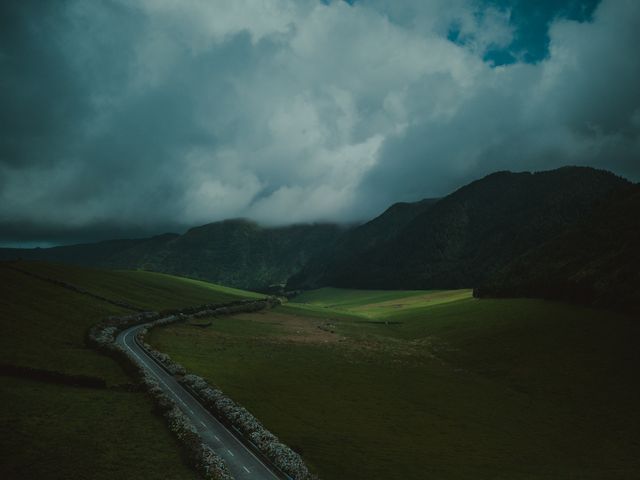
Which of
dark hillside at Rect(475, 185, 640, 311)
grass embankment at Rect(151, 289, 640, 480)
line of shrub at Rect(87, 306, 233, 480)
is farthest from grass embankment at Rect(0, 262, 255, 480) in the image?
dark hillside at Rect(475, 185, 640, 311)

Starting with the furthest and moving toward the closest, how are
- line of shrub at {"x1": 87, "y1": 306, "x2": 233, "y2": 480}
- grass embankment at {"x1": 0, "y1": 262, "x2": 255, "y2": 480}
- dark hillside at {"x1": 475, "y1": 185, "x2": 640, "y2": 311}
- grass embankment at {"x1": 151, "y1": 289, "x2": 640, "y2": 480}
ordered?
dark hillside at {"x1": 475, "y1": 185, "x2": 640, "y2": 311}, grass embankment at {"x1": 151, "y1": 289, "x2": 640, "y2": 480}, line of shrub at {"x1": 87, "y1": 306, "x2": 233, "y2": 480}, grass embankment at {"x1": 0, "y1": 262, "x2": 255, "y2": 480}

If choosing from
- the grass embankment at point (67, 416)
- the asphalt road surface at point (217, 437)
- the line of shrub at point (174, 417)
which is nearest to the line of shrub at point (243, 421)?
the asphalt road surface at point (217, 437)

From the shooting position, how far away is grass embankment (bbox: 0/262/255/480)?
31.3 m

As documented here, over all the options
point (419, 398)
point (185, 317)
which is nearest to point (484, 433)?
point (419, 398)

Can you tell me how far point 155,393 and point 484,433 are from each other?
43128mm

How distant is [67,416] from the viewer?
40.0 meters

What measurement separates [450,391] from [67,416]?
190ft

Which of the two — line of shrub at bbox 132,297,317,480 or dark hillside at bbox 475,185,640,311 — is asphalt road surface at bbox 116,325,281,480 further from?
dark hillside at bbox 475,185,640,311

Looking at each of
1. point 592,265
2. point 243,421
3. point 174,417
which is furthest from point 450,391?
point 592,265

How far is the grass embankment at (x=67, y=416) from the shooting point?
3131 cm

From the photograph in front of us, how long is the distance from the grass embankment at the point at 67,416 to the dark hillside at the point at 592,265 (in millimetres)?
119795

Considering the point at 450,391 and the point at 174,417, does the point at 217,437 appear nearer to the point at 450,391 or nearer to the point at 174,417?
the point at 174,417

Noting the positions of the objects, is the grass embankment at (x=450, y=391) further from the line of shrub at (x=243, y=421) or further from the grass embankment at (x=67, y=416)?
the grass embankment at (x=67, y=416)

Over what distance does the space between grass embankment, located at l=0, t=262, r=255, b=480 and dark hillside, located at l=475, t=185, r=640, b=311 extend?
120 m
